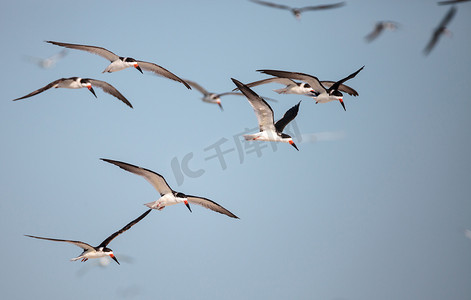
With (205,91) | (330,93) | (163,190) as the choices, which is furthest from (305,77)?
(205,91)

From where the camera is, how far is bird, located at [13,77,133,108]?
1677 centimetres

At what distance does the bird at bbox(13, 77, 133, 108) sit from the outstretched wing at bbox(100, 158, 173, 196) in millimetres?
3112

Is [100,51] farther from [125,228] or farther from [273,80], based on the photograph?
[125,228]

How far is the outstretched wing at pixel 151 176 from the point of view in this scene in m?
14.9

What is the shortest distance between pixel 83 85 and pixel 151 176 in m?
4.04

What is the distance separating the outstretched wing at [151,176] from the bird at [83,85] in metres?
3.11

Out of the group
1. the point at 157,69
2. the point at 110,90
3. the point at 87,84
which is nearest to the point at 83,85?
the point at 87,84

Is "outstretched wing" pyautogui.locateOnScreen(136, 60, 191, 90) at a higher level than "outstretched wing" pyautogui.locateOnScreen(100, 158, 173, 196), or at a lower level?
higher

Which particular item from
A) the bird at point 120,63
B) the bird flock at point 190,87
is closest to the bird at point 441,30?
the bird flock at point 190,87

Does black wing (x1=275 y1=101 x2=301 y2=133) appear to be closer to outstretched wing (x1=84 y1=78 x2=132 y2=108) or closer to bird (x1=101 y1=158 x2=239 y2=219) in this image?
bird (x1=101 y1=158 x2=239 y2=219)

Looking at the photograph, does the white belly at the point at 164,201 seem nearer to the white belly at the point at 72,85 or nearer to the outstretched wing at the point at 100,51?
the white belly at the point at 72,85

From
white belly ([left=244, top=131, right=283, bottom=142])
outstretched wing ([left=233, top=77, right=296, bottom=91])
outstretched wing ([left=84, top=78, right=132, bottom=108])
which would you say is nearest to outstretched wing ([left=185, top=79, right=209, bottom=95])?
outstretched wing ([left=84, top=78, right=132, bottom=108])

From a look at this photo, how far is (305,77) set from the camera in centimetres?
1688

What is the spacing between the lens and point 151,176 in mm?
15656
